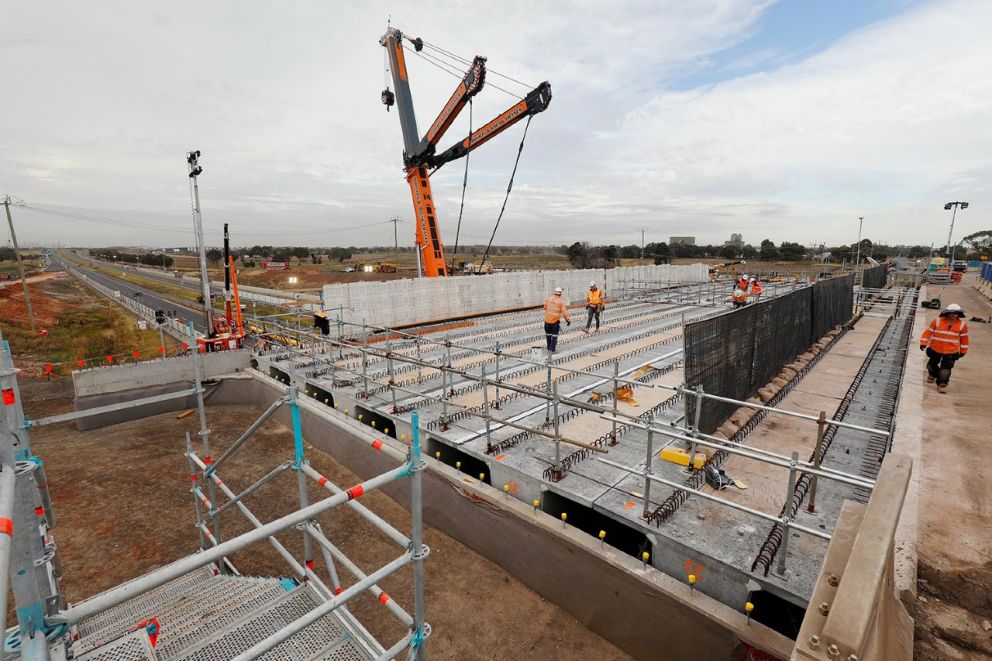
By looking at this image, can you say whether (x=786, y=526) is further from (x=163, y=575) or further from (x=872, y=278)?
(x=872, y=278)

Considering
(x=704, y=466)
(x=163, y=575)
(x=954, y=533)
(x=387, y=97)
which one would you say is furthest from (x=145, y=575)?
(x=387, y=97)

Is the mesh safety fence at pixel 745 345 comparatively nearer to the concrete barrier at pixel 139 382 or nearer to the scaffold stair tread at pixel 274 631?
the scaffold stair tread at pixel 274 631

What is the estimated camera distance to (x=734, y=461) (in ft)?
19.2

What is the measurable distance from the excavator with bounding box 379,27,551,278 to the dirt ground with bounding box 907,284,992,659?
50.7ft

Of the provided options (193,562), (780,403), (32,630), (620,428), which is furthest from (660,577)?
(780,403)

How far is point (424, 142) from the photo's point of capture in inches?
764

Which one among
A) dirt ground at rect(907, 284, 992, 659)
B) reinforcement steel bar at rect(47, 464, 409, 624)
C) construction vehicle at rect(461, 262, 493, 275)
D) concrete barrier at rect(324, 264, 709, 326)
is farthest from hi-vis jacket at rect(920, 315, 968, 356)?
construction vehicle at rect(461, 262, 493, 275)

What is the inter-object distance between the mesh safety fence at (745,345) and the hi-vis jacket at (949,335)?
91.6 inches

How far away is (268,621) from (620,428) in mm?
4902

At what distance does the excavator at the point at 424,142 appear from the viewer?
1823 cm

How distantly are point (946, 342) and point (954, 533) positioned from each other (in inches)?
216

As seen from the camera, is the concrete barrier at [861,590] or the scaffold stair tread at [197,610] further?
the scaffold stair tread at [197,610]

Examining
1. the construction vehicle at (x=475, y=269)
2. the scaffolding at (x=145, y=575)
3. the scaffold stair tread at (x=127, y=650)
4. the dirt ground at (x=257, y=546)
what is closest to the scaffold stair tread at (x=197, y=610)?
the scaffolding at (x=145, y=575)

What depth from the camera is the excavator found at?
59.8ft
